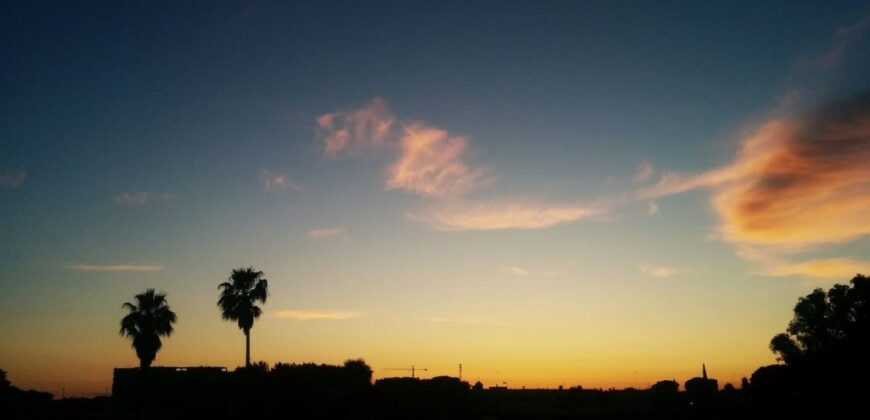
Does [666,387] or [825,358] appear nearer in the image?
[825,358]

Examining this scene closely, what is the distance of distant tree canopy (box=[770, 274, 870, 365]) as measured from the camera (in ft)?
180

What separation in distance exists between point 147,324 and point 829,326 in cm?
7952

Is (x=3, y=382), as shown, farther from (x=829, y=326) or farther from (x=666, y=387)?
(x=829, y=326)

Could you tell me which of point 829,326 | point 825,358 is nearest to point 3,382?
point 825,358

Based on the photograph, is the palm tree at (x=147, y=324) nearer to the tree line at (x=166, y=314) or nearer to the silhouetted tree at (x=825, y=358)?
the tree line at (x=166, y=314)

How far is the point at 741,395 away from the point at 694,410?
10.8 m

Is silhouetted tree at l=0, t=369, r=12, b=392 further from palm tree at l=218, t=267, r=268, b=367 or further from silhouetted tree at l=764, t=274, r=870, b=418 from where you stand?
silhouetted tree at l=764, t=274, r=870, b=418

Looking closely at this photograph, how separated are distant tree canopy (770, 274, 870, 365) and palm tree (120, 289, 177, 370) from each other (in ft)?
196

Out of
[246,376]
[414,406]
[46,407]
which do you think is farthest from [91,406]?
[414,406]

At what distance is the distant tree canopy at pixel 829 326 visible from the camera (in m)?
54.9

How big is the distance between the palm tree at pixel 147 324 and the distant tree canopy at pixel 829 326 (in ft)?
196

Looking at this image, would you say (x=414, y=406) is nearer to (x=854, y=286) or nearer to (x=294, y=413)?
(x=294, y=413)

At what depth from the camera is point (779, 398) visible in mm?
57312

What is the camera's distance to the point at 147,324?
53.0m
